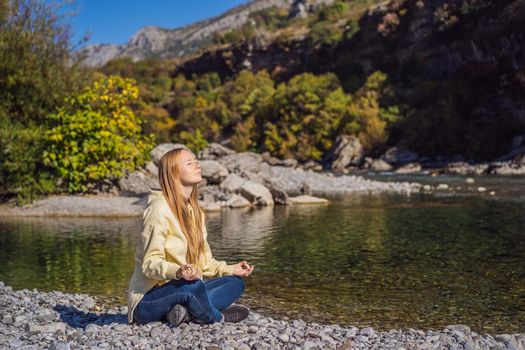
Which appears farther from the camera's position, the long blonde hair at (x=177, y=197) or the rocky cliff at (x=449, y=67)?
the rocky cliff at (x=449, y=67)

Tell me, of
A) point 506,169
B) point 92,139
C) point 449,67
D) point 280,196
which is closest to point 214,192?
point 280,196

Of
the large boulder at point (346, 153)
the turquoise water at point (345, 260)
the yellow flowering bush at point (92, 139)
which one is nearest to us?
the turquoise water at point (345, 260)

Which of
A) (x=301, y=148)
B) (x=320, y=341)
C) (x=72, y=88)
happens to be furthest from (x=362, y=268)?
(x=301, y=148)

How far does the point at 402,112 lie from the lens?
6906cm

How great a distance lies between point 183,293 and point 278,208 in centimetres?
1817

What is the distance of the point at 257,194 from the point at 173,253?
19.8m

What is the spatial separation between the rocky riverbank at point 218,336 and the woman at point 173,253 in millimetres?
198

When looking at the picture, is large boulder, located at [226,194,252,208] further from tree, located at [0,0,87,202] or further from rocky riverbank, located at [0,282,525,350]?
rocky riverbank, located at [0,282,525,350]

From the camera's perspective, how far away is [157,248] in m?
6.24

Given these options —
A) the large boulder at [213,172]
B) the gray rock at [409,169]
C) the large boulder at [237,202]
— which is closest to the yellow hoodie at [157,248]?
the large boulder at [237,202]

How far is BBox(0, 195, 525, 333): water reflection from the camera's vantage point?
9.06 meters

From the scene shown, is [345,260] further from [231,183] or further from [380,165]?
[380,165]

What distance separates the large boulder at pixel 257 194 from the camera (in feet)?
85.5

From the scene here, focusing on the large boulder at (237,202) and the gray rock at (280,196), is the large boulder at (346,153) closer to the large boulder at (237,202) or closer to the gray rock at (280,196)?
the gray rock at (280,196)
